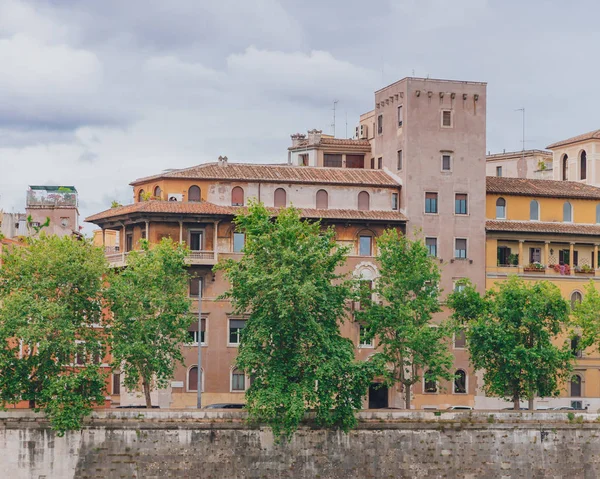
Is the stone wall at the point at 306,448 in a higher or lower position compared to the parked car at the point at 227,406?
lower

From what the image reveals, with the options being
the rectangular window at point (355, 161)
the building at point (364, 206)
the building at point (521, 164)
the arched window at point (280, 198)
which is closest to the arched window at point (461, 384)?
the building at point (364, 206)

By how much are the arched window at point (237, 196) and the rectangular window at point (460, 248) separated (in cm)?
1380

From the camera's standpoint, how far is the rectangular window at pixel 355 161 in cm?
10031

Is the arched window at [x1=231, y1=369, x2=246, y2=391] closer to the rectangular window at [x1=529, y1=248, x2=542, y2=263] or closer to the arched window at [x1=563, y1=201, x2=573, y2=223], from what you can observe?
the rectangular window at [x1=529, y1=248, x2=542, y2=263]

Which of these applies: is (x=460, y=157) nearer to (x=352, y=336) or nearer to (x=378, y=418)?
(x=352, y=336)

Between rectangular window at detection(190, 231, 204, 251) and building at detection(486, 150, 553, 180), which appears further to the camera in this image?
building at detection(486, 150, 553, 180)

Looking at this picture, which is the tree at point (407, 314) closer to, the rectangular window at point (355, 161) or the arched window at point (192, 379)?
the arched window at point (192, 379)

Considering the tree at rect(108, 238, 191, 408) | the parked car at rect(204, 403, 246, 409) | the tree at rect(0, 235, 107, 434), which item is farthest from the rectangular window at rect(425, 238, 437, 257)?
the tree at rect(0, 235, 107, 434)

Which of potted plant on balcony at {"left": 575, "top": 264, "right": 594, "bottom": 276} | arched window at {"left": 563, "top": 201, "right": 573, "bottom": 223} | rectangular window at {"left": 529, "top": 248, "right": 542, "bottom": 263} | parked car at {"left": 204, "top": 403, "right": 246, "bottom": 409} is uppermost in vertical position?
arched window at {"left": 563, "top": 201, "right": 573, "bottom": 223}

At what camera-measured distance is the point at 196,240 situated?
88.0 m

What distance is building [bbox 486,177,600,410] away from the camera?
93.2 m

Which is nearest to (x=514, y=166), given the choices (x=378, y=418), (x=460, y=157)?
(x=460, y=157)

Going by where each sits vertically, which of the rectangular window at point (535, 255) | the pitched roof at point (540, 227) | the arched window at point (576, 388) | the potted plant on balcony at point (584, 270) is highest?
the pitched roof at point (540, 227)

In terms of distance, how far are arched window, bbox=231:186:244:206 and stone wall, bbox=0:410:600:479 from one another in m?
17.8
